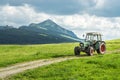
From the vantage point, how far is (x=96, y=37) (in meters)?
53.2

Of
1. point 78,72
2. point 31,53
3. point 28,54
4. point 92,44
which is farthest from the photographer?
point 31,53

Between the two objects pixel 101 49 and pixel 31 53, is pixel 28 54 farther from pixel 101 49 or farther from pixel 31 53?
pixel 101 49

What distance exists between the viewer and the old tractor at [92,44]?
167 feet

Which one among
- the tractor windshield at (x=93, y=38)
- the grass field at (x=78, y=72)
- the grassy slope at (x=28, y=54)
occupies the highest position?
the tractor windshield at (x=93, y=38)

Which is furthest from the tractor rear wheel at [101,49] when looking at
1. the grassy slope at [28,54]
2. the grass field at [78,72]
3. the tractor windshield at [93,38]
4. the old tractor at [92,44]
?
the grass field at [78,72]

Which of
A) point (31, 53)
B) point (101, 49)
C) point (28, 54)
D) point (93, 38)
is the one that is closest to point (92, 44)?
point (93, 38)

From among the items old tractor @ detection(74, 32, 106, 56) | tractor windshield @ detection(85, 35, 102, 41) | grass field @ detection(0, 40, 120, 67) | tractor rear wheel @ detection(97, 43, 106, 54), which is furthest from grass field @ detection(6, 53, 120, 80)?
tractor rear wheel @ detection(97, 43, 106, 54)

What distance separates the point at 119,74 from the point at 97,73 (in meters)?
2.07

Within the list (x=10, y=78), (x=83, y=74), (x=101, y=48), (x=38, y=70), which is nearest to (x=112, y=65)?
(x=83, y=74)

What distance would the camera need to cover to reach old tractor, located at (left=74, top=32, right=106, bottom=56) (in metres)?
50.8

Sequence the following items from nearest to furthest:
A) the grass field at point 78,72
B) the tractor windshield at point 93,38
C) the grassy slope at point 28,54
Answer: the grass field at point 78,72
the grassy slope at point 28,54
the tractor windshield at point 93,38

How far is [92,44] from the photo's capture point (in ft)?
171

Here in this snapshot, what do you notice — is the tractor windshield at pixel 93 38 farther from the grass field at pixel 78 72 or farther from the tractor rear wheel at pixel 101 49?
the grass field at pixel 78 72

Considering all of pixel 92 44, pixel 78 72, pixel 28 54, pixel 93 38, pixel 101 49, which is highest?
pixel 93 38
